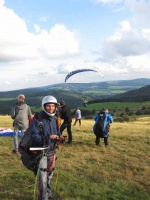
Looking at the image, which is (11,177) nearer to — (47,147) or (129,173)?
(47,147)

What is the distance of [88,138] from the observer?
18094 millimetres

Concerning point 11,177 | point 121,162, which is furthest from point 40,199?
point 121,162

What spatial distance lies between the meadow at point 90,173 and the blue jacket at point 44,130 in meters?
1.83

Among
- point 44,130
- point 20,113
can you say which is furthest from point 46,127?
point 20,113

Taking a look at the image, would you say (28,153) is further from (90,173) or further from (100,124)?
(100,124)

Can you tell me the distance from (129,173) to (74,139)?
7.16m

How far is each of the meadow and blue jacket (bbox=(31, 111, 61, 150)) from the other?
183 centimetres

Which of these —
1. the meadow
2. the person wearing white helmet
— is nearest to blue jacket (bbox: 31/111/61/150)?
the person wearing white helmet

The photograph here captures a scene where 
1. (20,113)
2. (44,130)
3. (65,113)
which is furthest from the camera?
(65,113)

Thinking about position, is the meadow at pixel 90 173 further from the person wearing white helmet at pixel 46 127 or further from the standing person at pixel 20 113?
the person wearing white helmet at pixel 46 127

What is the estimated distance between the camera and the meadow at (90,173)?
28.3 ft

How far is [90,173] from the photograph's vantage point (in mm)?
10734

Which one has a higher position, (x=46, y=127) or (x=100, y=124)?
(x=46, y=127)

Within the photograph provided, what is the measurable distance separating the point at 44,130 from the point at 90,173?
175 inches
